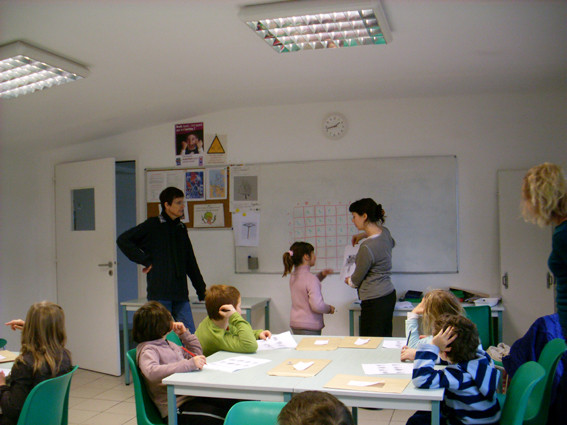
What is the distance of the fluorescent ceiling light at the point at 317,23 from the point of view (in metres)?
2.86

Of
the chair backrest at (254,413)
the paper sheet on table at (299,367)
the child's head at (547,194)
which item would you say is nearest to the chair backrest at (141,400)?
the paper sheet on table at (299,367)

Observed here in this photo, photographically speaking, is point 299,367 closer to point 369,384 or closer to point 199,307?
point 369,384

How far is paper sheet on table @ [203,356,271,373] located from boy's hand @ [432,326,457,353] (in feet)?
2.91

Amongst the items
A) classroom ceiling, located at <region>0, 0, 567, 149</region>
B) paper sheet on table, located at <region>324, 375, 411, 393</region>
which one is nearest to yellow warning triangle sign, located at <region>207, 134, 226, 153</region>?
classroom ceiling, located at <region>0, 0, 567, 149</region>

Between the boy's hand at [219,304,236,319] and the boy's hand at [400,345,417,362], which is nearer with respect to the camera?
the boy's hand at [400,345,417,362]

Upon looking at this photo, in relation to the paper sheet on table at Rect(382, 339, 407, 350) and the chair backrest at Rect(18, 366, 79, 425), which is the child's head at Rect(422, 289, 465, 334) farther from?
the chair backrest at Rect(18, 366, 79, 425)

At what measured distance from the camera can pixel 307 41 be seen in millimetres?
3445

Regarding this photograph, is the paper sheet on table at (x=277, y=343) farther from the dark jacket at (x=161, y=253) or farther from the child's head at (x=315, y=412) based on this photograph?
the child's head at (x=315, y=412)

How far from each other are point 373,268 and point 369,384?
1.79m

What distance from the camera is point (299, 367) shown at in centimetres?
255

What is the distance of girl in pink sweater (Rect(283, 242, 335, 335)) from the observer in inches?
162

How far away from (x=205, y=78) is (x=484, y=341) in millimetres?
2773

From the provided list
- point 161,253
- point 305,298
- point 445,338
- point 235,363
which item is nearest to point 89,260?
point 161,253

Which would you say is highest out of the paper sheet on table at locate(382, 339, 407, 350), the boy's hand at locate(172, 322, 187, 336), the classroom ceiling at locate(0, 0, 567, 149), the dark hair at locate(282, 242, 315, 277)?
the classroom ceiling at locate(0, 0, 567, 149)
